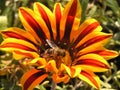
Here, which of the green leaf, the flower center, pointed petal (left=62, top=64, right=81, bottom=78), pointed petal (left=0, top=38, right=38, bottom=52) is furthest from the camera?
the green leaf

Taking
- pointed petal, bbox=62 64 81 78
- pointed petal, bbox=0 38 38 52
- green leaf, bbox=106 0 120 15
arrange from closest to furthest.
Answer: pointed petal, bbox=62 64 81 78 → pointed petal, bbox=0 38 38 52 → green leaf, bbox=106 0 120 15

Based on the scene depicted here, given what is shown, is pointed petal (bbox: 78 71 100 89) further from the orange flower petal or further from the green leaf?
the green leaf

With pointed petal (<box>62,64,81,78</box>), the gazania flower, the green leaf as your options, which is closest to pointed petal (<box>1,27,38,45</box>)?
the gazania flower

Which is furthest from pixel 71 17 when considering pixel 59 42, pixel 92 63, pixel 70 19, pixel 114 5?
pixel 114 5

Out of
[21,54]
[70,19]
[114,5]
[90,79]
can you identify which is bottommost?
[90,79]

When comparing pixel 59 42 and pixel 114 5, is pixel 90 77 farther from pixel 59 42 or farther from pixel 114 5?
pixel 114 5

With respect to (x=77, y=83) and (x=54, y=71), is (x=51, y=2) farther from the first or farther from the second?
(x=54, y=71)

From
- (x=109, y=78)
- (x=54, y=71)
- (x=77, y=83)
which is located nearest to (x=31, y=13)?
(x=54, y=71)

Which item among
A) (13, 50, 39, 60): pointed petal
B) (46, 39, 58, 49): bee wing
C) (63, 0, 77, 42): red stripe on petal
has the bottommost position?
(13, 50, 39, 60): pointed petal
